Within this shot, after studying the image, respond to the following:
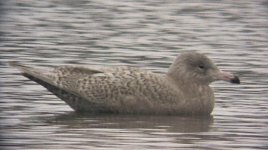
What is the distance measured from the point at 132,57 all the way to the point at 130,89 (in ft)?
12.1

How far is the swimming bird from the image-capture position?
41.7ft

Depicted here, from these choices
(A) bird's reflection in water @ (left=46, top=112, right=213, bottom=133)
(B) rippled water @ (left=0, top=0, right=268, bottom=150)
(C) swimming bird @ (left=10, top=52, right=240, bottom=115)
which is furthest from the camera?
(C) swimming bird @ (left=10, top=52, right=240, bottom=115)

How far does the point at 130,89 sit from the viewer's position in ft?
41.8

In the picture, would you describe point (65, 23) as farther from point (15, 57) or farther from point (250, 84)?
point (250, 84)

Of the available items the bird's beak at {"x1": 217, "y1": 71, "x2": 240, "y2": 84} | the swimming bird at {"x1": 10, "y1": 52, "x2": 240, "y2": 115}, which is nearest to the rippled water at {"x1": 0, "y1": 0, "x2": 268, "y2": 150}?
the swimming bird at {"x1": 10, "y1": 52, "x2": 240, "y2": 115}

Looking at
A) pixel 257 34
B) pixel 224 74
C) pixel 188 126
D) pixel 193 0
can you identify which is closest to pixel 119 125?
pixel 188 126

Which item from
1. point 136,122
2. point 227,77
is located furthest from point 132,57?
point 136,122

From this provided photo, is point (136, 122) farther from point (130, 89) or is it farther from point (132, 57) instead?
point (132, 57)

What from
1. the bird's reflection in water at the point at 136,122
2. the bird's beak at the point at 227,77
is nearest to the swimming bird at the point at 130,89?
the bird's beak at the point at 227,77

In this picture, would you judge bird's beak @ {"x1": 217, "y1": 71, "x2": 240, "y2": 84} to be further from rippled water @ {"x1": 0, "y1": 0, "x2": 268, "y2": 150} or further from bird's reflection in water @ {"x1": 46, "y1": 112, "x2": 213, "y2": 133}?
bird's reflection in water @ {"x1": 46, "y1": 112, "x2": 213, "y2": 133}

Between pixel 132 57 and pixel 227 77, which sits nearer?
pixel 227 77

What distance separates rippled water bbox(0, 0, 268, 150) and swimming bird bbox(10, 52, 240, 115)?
0.17 meters

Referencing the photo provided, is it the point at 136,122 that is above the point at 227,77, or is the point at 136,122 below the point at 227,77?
below

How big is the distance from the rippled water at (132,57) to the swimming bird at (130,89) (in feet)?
0.56
